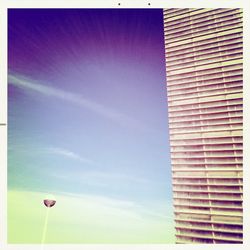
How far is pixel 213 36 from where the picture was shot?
18078mm

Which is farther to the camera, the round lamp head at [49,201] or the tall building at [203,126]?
the tall building at [203,126]

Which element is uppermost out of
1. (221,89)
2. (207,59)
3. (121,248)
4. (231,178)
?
(207,59)

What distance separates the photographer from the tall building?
15492 millimetres

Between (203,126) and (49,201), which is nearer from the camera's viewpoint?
(49,201)

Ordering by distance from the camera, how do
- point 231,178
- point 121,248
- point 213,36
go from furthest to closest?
point 213,36, point 231,178, point 121,248

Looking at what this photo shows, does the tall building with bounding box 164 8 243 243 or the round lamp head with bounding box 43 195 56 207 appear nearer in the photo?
the round lamp head with bounding box 43 195 56 207

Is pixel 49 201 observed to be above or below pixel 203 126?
below

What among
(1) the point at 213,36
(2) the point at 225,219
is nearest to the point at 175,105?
(1) the point at 213,36

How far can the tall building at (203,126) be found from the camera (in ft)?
50.8

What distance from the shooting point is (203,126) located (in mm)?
16062
